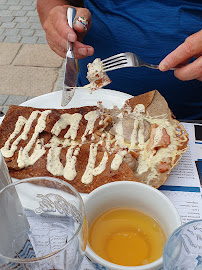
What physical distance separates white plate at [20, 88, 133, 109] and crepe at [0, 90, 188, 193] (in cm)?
4

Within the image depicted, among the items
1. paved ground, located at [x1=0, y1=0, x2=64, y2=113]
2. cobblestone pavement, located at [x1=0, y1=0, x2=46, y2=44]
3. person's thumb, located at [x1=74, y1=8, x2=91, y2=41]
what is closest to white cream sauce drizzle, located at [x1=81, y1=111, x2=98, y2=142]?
person's thumb, located at [x1=74, y1=8, x2=91, y2=41]

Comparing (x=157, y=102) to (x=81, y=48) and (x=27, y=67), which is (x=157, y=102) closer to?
(x=81, y=48)

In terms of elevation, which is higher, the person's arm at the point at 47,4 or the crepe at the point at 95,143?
the person's arm at the point at 47,4

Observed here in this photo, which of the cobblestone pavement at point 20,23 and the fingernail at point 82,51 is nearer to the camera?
the fingernail at point 82,51

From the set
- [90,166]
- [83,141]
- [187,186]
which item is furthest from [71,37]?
[187,186]

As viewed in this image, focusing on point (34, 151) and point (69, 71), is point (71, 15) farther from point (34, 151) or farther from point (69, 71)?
point (34, 151)

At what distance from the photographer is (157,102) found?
1.34 m

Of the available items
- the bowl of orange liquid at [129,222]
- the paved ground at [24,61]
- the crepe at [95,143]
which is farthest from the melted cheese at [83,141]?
the paved ground at [24,61]

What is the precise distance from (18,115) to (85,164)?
41cm

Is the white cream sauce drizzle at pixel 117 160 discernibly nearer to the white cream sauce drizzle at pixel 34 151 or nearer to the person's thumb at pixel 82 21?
the white cream sauce drizzle at pixel 34 151

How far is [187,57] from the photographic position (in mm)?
1098

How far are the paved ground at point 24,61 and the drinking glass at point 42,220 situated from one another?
2.14m

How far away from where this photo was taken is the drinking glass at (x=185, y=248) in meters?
0.57

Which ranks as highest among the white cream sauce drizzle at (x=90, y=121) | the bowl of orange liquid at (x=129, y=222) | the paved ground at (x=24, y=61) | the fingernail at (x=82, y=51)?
the fingernail at (x=82, y=51)
